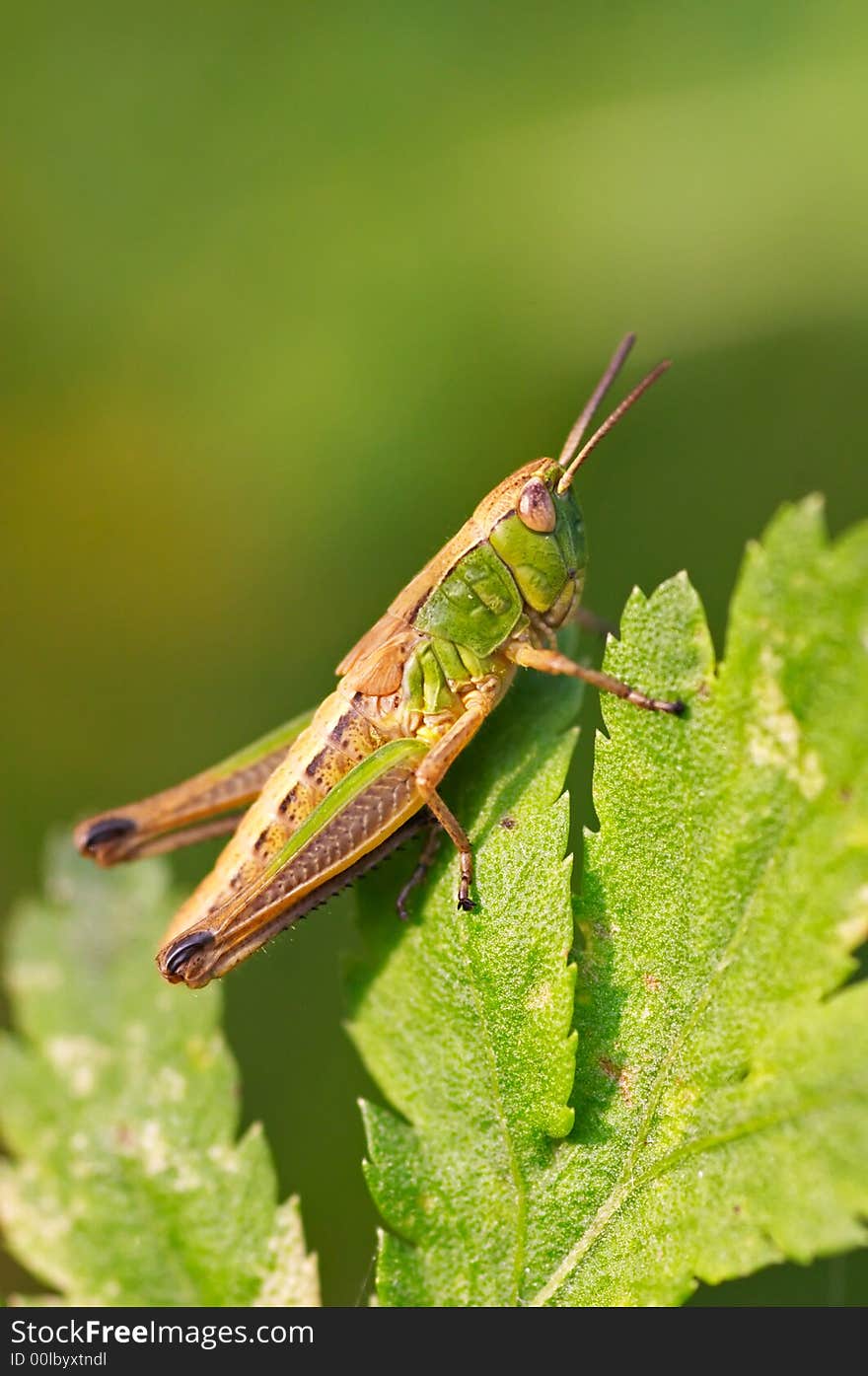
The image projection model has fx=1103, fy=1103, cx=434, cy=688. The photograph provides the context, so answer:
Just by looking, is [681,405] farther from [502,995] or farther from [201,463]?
[502,995]

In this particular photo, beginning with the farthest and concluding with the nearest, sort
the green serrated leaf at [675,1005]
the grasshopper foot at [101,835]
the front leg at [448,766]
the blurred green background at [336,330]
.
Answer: the blurred green background at [336,330] < the grasshopper foot at [101,835] < the front leg at [448,766] < the green serrated leaf at [675,1005]

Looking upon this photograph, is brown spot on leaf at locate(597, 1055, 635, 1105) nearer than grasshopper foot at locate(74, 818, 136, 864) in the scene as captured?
Yes

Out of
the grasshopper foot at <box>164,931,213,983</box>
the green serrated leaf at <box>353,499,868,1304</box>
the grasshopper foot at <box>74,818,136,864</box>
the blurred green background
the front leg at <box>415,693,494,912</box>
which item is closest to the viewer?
the green serrated leaf at <box>353,499,868,1304</box>

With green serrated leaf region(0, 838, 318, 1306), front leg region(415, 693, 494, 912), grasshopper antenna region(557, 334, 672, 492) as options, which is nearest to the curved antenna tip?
grasshopper antenna region(557, 334, 672, 492)

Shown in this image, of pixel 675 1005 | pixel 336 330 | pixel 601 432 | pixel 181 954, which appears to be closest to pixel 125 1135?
pixel 181 954

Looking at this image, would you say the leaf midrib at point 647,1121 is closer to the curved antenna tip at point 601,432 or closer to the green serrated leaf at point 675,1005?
the green serrated leaf at point 675,1005

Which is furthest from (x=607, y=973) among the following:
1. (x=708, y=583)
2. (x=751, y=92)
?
(x=751, y=92)

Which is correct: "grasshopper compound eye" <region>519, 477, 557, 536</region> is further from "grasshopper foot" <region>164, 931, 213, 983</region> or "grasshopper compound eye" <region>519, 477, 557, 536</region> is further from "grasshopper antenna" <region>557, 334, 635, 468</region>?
"grasshopper foot" <region>164, 931, 213, 983</region>

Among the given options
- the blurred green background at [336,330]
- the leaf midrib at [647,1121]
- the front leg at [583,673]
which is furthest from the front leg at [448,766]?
the blurred green background at [336,330]
